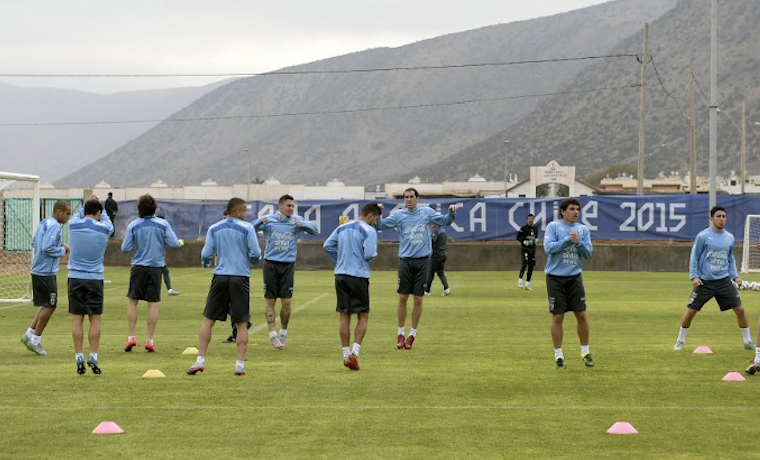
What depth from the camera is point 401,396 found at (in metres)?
11.6

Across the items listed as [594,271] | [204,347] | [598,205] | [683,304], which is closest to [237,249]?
[204,347]

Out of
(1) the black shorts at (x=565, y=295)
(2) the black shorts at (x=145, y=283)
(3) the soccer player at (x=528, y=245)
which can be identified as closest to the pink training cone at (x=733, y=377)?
(1) the black shorts at (x=565, y=295)

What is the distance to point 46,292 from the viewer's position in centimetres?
1537

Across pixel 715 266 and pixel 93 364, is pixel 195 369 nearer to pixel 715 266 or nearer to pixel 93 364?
pixel 93 364

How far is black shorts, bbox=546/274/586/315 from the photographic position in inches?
542

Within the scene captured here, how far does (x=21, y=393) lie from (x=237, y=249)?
8.73 ft

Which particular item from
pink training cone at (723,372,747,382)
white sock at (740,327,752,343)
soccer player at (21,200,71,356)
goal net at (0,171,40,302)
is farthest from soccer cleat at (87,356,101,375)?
goal net at (0,171,40,302)

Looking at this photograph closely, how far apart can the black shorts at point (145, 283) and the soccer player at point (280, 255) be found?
1.39 meters

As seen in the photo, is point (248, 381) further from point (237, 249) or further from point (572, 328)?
point (572, 328)

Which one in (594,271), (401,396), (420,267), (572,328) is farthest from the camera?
(594,271)

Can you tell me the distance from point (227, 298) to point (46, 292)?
337 centimetres

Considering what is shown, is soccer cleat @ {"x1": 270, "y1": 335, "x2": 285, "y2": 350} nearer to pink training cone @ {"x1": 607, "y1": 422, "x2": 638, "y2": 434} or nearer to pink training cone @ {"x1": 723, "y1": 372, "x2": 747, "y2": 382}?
pink training cone @ {"x1": 723, "y1": 372, "x2": 747, "y2": 382}

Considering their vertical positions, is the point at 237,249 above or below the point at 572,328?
above

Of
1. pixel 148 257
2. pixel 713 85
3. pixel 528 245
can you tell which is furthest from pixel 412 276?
pixel 713 85
